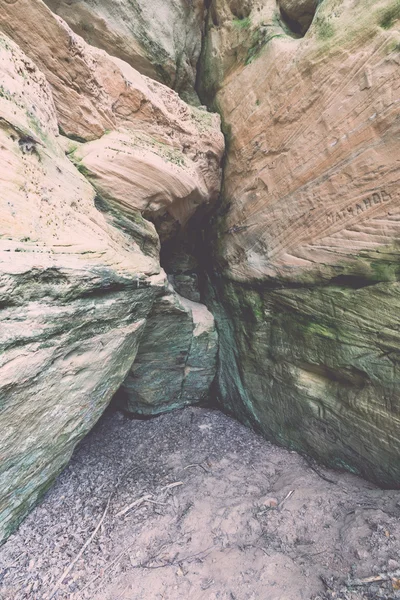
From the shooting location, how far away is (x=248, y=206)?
4406mm

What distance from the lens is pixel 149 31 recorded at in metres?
4.30

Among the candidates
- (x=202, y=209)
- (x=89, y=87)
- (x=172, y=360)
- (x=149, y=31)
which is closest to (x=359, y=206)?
(x=202, y=209)

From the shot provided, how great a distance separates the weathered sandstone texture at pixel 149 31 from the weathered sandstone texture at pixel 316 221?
13.6 inches

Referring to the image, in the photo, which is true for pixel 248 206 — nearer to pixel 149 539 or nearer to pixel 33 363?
pixel 33 363

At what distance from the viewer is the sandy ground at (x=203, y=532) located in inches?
92.0

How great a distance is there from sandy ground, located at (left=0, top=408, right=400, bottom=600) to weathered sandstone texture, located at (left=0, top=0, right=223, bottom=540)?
54cm

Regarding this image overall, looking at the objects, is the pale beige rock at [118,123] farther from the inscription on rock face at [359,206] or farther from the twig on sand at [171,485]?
the twig on sand at [171,485]

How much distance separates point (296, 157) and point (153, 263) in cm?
233

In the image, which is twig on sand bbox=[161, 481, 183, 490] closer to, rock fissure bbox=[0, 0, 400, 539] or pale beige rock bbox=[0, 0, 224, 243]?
rock fissure bbox=[0, 0, 400, 539]

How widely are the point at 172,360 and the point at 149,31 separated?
526 centimetres

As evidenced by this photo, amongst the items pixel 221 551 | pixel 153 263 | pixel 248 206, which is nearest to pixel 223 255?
pixel 248 206

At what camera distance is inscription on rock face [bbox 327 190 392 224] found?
293cm

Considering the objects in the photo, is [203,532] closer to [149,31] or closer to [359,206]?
[359,206]

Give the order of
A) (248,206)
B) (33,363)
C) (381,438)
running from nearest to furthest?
(33,363), (381,438), (248,206)
